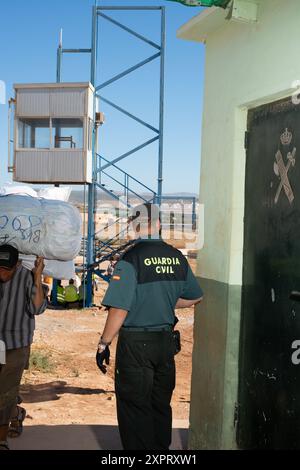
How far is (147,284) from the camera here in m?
3.99

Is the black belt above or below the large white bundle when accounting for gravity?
below

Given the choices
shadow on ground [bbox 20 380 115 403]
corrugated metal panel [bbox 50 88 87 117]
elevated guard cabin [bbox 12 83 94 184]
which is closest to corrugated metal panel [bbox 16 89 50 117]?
elevated guard cabin [bbox 12 83 94 184]

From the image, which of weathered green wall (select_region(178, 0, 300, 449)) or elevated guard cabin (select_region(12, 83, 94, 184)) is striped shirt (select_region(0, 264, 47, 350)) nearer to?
weathered green wall (select_region(178, 0, 300, 449))

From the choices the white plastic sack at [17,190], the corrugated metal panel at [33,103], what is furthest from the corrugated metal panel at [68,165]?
the white plastic sack at [17,190]

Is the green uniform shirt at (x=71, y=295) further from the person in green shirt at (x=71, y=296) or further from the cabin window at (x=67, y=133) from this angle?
the cabin window at (x=67, y=133)

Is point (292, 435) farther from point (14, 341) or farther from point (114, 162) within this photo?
point (114, 162)

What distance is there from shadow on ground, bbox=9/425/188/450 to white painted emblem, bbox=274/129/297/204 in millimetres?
2678

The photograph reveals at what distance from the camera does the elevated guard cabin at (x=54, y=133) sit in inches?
656

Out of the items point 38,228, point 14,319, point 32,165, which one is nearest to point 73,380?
point 14,319

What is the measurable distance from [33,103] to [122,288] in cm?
1416

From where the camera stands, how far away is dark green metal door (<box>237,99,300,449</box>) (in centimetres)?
359

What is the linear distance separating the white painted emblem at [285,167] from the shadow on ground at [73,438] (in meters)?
2.68

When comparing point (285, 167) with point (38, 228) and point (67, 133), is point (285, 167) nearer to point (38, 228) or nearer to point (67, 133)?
A: point (38, 228)
